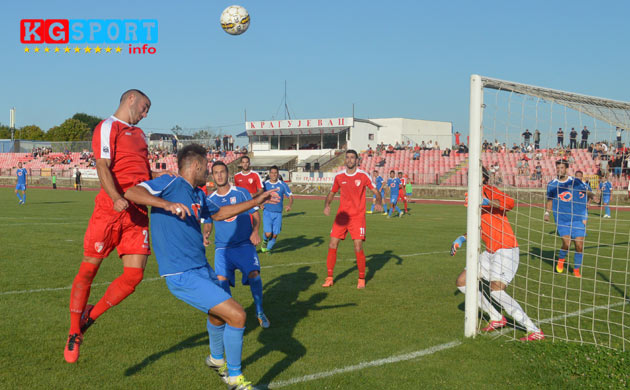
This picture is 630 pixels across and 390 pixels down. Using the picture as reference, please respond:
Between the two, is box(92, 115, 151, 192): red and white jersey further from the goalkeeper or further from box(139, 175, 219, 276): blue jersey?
the goalkeeper

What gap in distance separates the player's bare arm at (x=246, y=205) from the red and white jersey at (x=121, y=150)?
1.00 m

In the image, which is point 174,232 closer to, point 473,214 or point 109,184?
point 109,184

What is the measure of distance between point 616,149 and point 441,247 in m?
6.27

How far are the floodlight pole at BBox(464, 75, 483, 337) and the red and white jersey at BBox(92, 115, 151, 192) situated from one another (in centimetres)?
342

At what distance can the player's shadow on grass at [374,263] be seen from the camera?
10000mm

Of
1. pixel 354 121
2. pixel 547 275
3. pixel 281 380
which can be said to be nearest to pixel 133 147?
pixel 281 380

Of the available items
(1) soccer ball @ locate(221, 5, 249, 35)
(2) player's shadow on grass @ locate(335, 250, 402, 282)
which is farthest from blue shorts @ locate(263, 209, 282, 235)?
(1) soccer ball @ locate(221, 5, 249, 35)

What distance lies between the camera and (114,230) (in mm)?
4938

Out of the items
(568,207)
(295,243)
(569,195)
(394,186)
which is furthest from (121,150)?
(394,186)

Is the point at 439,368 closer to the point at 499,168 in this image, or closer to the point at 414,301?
the point at 414,301

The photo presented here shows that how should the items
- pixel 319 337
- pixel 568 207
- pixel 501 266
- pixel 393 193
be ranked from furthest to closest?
1. pixel 393 193
2. pixel 568 207
3. pixel 501 266
4. pixel 319 337

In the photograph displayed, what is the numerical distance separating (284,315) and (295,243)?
7.51m

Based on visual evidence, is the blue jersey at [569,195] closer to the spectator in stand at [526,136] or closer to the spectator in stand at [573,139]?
the spectator in stand at [573,139]

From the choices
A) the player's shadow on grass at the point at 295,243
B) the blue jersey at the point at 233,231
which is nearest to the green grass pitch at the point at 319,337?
the blue jersey at the point at 233,231
